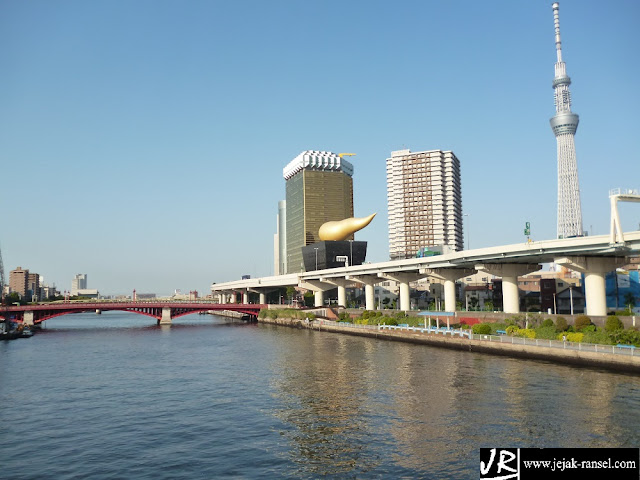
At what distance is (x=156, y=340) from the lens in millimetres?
95562

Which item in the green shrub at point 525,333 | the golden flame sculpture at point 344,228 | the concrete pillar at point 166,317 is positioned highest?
the golden flame sculpture at point 344,228

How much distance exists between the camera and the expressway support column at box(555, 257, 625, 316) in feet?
211

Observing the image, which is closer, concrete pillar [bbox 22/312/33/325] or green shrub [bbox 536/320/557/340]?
green shrub [bbox 536/320/557/340]

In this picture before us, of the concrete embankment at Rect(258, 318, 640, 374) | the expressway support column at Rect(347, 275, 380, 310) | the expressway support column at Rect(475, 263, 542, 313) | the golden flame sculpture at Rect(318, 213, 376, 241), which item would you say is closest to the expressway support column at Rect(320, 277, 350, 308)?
the expressway support column at Rect(347, 275, 380, 310)

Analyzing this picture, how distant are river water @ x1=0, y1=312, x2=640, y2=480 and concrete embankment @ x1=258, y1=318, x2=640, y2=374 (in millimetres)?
2071

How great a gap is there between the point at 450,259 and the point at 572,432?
5892 cm

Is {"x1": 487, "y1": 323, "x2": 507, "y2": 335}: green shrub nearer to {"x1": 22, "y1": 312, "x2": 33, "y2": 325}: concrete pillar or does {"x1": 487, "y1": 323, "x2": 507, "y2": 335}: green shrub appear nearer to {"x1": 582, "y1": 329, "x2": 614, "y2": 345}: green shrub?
{"x1": 582, "y1": 329, "x2": 614, "y2": 345}: green shrub

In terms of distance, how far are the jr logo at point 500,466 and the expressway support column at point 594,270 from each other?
2069 inches

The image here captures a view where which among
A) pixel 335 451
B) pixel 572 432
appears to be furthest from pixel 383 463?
pixel 572 432

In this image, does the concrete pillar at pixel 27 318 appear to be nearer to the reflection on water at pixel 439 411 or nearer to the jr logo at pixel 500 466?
the reflection on water at pixel 439 411

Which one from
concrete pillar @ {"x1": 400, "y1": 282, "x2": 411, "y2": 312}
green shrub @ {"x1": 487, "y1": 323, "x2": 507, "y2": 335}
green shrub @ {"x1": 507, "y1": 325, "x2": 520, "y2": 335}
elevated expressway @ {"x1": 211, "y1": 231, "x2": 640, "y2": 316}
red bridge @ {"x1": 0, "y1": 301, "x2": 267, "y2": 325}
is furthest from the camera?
red bridge @ {"x1": 0, "y1": 301, "x2": 267, "y2": 325}

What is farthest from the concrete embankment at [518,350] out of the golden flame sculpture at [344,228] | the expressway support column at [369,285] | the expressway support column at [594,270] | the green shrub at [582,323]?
the golden flame sculpture at [344,228]

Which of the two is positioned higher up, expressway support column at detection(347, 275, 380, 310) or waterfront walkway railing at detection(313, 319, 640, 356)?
expressway support column at detection(347, 275, 380, 310)

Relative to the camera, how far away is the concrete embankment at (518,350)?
4656 cm
